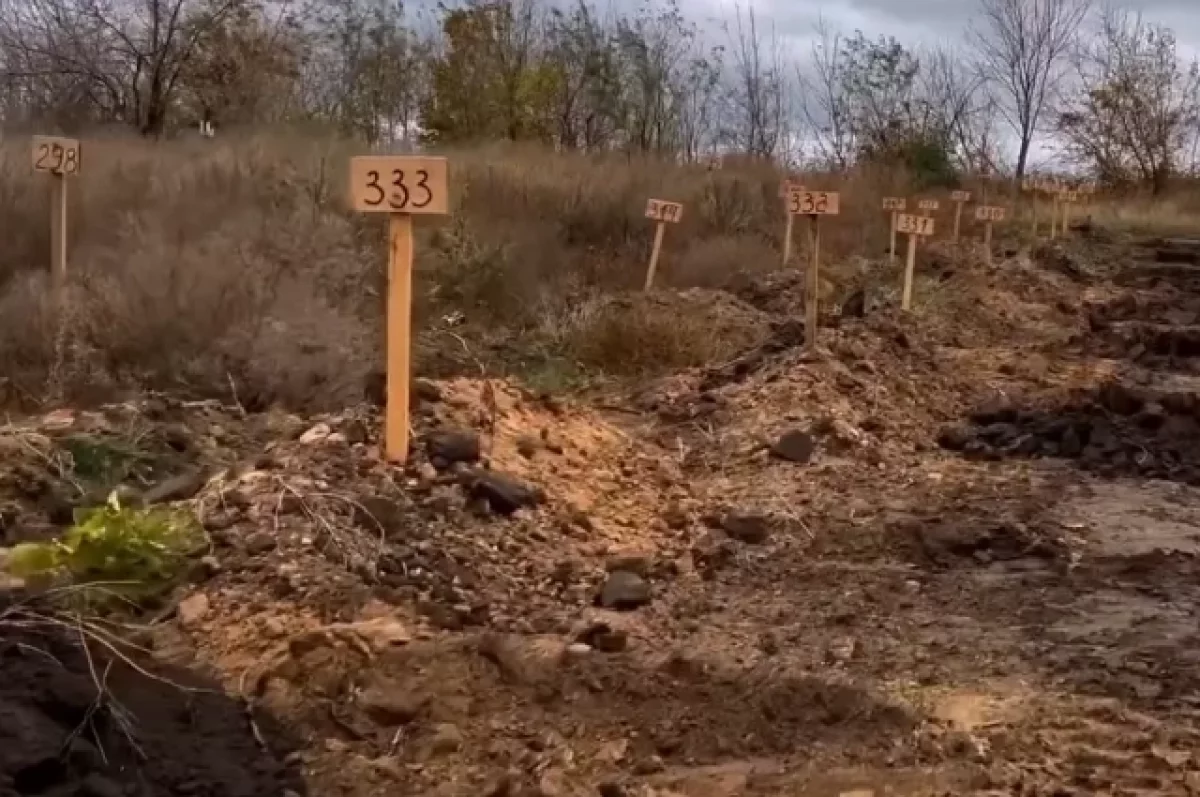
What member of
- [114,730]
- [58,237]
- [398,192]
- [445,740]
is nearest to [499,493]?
[398,192]

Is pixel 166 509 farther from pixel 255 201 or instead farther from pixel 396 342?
pixel 255 201

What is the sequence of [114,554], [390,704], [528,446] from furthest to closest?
[528,446] < [114,554] < [390,704]

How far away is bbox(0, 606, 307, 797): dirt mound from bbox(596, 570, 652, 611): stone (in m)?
1.43

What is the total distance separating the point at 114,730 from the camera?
12.3ft

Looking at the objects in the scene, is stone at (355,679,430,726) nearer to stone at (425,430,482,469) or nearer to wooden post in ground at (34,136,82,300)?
stone at (425,430,482,469)

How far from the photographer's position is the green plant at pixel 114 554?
4.71 m

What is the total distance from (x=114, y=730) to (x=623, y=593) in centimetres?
190

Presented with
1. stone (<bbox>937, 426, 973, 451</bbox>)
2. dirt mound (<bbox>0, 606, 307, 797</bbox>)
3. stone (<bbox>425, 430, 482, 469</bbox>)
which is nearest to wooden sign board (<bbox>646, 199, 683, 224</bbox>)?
stone (<bbox>937, 426, 973, 451</bbox>)

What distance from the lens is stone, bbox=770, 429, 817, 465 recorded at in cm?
742

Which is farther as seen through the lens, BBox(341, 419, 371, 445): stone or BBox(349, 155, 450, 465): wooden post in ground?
BBox(341, 419, 371, 445): stone

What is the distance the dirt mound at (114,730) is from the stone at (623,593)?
1425 millimetres

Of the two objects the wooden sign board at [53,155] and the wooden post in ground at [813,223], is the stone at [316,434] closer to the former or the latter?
the wooden sign board at [53,155]

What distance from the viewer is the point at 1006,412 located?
9.05 meters

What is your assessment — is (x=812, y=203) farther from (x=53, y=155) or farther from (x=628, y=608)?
(x=628, y=608)
